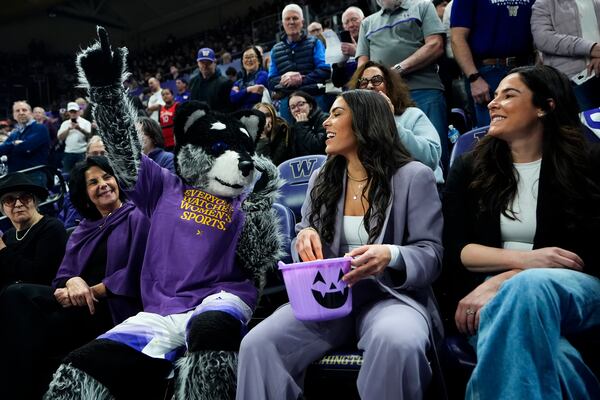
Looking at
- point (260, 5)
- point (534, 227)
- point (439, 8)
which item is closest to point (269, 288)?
point (534, 227)

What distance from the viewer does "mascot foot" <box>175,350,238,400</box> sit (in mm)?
1764

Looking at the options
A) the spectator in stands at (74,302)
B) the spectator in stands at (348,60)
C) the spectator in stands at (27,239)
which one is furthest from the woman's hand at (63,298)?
Answer: the spectator in stands at (348,60)

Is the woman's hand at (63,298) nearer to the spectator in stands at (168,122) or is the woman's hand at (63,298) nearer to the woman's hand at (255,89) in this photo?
the woman's hand at (255,89)

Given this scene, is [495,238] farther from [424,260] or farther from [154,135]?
[154,135]

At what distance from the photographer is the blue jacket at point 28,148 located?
650 centimetres

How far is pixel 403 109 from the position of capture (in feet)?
9.30

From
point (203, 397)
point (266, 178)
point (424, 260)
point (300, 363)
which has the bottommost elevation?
point (203, 397)

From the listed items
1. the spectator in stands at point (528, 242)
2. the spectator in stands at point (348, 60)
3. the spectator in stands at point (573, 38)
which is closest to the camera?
the spectator in stands at point (528, 242)

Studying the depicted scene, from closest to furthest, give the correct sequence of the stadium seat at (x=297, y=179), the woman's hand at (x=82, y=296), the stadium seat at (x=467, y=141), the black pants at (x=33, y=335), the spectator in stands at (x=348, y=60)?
the black pants at (x=33, y=335) → the woman's hand at (x=82, y=296) → the stadium seat at (x=467, y=141) → the stadium seat at (x=297, y=179) → the spectator in stands at (x=348, y=60)

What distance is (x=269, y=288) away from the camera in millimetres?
2639

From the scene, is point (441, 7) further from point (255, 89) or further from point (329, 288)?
point (329, 288)

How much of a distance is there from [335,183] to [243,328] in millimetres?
641

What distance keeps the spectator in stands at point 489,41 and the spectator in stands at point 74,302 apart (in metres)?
2.03

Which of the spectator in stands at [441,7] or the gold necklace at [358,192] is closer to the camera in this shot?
the gold necklace at [358,192]
